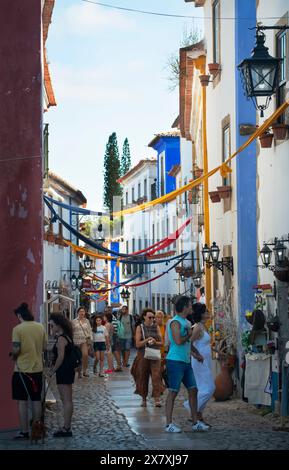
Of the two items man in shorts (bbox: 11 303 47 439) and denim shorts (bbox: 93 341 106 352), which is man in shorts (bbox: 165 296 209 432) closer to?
man in shorts (bbox: 11 303 47 439)

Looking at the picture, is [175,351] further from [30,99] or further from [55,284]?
[55,284]

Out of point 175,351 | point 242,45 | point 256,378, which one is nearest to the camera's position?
point 175,351

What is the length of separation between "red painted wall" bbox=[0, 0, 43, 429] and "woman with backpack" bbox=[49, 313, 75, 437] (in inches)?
43.8

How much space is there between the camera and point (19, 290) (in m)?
15.0

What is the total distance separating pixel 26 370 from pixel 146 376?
5623mm

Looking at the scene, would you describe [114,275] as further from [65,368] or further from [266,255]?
[65,368]

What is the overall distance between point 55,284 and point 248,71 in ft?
99.4

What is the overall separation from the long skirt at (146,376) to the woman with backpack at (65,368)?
15.8ft

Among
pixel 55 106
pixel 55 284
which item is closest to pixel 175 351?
pixel 55 106

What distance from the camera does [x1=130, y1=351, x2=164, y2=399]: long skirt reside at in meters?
18.6

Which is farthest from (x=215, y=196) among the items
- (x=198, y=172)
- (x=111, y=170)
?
(x=111, y=170)

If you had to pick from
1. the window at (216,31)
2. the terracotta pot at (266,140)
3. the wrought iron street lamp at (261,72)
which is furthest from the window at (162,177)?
the wrought iron street lamp at (261,72)

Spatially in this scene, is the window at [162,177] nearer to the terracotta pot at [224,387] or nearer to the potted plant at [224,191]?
the potted plant at [224,191]

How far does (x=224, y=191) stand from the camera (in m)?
22.3
